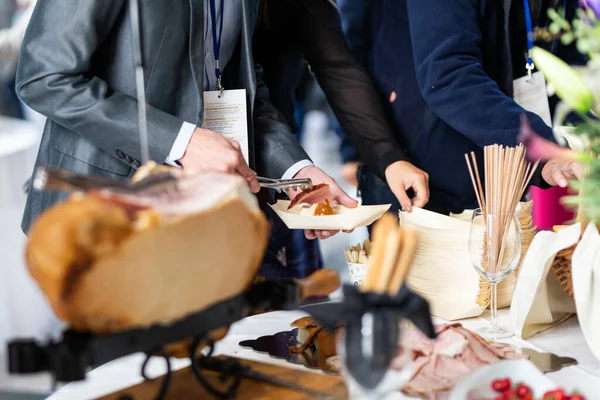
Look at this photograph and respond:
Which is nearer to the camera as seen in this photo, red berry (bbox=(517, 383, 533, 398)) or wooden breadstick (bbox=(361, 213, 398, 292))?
wooden breadstick (bbox=(361, 213, 398, 292))

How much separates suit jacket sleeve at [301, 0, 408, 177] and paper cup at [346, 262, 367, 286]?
0.72 m

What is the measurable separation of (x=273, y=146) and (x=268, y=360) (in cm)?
83

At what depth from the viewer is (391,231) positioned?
32.0 inches

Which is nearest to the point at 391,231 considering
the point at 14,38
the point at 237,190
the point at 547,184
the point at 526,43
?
the point at 237,190

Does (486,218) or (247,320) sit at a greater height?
(486,218)

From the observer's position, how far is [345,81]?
223cm

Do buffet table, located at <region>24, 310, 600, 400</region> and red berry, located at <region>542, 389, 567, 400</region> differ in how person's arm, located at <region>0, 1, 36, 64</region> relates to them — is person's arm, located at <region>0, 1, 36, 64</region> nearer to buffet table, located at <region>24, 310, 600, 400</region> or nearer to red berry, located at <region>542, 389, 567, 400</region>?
buffet table, located at <region>24, 310, 600, 400</region>

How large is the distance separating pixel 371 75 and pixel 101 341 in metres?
1.71

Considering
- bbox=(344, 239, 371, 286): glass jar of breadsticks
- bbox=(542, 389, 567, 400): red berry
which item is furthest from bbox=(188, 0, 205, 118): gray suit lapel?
bbox=(542, 389, 567, 400): red berry

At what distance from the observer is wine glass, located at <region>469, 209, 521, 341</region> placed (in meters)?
1.28

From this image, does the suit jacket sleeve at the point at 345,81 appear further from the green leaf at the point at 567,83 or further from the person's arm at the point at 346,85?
the green leaf at the point at 567,83

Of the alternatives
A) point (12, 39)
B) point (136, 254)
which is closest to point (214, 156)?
point (136, 254)

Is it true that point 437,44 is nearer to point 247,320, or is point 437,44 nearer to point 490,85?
point 490,85

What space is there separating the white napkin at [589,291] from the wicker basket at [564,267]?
0.07 m
